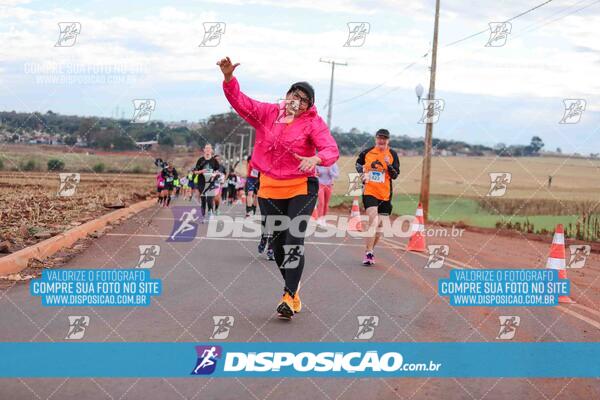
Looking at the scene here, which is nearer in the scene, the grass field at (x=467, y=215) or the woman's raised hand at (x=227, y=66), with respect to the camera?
the woman's raised hand at (x=227, y=66)

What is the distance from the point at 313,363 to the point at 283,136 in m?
2.51

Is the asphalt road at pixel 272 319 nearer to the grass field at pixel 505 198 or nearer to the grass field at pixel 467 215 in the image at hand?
the grass field at pixel 505 198

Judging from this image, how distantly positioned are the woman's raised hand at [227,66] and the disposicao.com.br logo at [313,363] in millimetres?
2595

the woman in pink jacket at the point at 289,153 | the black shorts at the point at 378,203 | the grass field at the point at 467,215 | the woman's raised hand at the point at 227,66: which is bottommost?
the grass field at the point at 467,215

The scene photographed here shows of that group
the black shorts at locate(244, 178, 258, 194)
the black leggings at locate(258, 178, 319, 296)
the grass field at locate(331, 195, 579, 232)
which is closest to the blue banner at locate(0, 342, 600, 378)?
the black leggings at locate(258, 178, 319, 296)

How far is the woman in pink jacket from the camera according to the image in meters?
7.91

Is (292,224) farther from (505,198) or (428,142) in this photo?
(505,198)

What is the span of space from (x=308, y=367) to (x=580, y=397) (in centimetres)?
180

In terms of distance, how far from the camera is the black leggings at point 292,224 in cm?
802

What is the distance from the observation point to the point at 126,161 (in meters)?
59.8

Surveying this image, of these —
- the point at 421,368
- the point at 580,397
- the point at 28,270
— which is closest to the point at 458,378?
the point at 421,368

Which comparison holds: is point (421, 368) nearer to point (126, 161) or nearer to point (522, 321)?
point (522, 321)

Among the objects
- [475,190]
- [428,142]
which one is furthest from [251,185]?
[475,190]

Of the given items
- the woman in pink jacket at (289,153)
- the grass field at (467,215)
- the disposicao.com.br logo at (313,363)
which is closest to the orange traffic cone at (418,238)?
the woman in pink jacket at (289,153)
